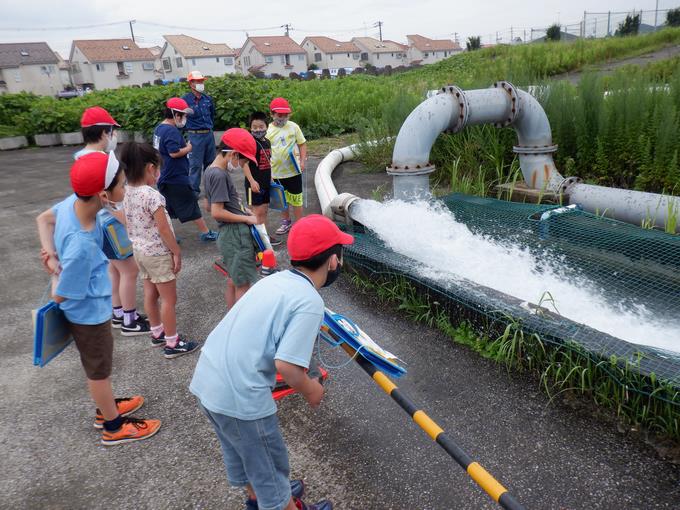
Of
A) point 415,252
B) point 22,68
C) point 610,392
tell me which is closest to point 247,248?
point 415,252

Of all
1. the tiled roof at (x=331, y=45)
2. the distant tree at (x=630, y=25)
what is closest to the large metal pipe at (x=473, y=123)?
the distant tree at (x=630, y=25)

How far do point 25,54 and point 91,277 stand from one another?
7208cm

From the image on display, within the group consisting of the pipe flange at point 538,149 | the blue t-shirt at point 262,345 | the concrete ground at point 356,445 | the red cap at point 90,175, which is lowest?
the concrete ground at point 356,445

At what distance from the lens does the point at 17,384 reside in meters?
3.49

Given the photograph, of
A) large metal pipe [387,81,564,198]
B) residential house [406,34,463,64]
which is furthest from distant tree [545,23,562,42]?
residential house [406,34,463,64]

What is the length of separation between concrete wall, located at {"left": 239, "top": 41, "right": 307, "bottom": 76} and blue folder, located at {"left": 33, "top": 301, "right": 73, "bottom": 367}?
257ft

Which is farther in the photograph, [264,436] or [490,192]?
[490,192]

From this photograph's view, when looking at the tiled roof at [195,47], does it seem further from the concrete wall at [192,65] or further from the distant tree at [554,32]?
the distant tree at [554,32]

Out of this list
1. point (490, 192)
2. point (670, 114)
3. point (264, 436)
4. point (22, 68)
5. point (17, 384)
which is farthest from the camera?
point (22, 68)

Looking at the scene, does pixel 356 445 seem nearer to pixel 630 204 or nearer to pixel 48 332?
pixel 48 332

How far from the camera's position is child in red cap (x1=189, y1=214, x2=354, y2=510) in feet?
5.71

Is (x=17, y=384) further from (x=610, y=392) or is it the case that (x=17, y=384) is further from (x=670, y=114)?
(x=670, y=114)

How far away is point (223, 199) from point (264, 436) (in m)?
2.09

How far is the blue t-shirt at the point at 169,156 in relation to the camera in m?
5.50
